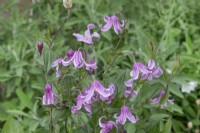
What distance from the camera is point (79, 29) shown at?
2.89m

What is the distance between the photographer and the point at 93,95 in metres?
1.21

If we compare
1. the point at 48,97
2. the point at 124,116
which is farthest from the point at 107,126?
the point at 48,97

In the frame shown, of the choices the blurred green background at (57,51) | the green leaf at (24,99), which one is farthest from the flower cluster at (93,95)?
the green leaf at (24,99)

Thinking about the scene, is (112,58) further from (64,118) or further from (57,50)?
(57,50)

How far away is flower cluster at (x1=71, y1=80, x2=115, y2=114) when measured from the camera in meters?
1.14

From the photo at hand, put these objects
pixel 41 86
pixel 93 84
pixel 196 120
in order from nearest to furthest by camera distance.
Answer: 1. pixel 93 84
2. pixel 41 86
3. pixel 196 120

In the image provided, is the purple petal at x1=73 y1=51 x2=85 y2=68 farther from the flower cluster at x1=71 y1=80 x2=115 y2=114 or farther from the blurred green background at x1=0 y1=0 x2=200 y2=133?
the blurred green background at x1=0 y1=0 x2=200 y2=133

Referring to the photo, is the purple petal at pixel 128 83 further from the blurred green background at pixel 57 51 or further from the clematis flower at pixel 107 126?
the blurred green background at pixel 57 51

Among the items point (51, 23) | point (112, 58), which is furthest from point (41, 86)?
point (112, 58)

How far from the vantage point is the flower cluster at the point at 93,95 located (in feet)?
3.75

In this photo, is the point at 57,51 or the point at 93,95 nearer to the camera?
the point at 93,95

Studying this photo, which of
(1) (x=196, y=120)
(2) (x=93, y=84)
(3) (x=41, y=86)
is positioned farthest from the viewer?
(1) (x=196, y=120)

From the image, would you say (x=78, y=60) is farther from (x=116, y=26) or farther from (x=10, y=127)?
(x=10, y=127)

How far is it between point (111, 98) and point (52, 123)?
0.67 feet
